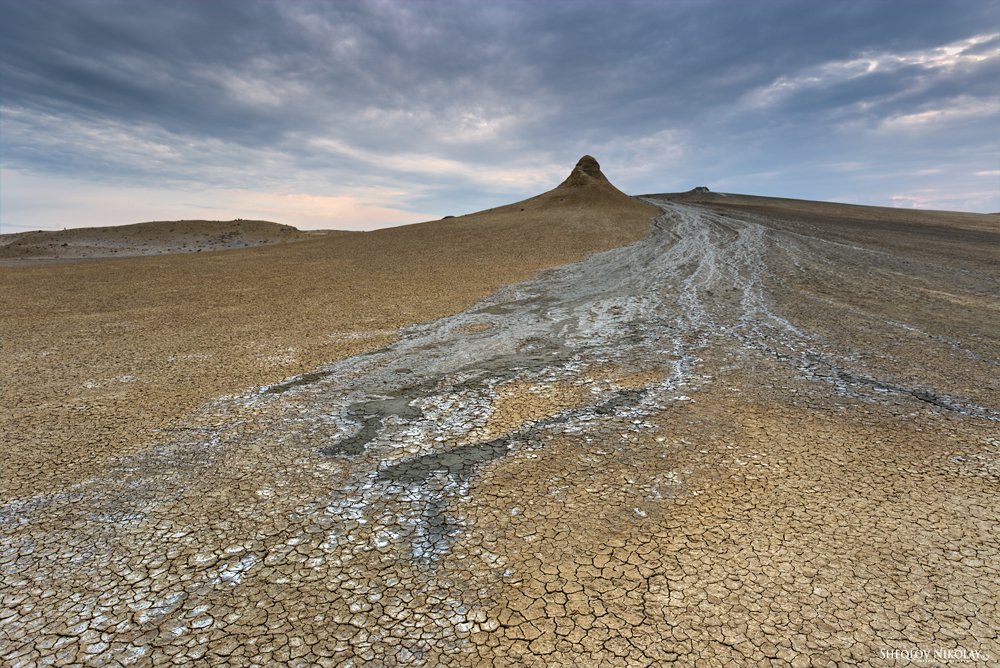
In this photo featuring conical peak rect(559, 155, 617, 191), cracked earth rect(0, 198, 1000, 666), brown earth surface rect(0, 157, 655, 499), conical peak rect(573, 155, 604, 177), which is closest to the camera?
cracked earth rect(0, 198, 1000, 666)

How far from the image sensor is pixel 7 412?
249 inches

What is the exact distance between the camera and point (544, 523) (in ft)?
12.9

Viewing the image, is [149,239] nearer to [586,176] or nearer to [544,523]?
[586,176]

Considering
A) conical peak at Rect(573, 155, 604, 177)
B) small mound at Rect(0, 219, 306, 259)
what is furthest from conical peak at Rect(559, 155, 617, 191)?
small mound at Rect(0, 219, 306, 259)

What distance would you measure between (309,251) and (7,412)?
64.3 feet

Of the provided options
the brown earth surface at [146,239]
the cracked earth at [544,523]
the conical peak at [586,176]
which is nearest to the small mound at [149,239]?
the brown earth surface at [146,239]

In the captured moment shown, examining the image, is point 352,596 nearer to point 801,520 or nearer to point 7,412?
point 801,520

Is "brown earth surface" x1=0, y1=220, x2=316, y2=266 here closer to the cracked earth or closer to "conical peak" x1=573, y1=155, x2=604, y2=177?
"conical peak" x1=573, y1=155, x2=604, y2=177

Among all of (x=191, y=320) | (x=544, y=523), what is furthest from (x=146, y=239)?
(x=544, y=523)

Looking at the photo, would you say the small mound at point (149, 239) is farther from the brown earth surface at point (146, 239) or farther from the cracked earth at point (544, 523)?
the cracked earth at point (544, 523)

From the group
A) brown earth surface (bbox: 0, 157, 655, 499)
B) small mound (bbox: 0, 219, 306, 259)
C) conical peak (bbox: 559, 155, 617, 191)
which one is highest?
conical peak (bbox: 559, 155, 617, 191)

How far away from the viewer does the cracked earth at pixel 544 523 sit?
2926 mm

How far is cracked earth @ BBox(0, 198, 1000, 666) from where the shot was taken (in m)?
2.93

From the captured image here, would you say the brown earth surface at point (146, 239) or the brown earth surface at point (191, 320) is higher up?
the brown earth surface at point (146, 239)
